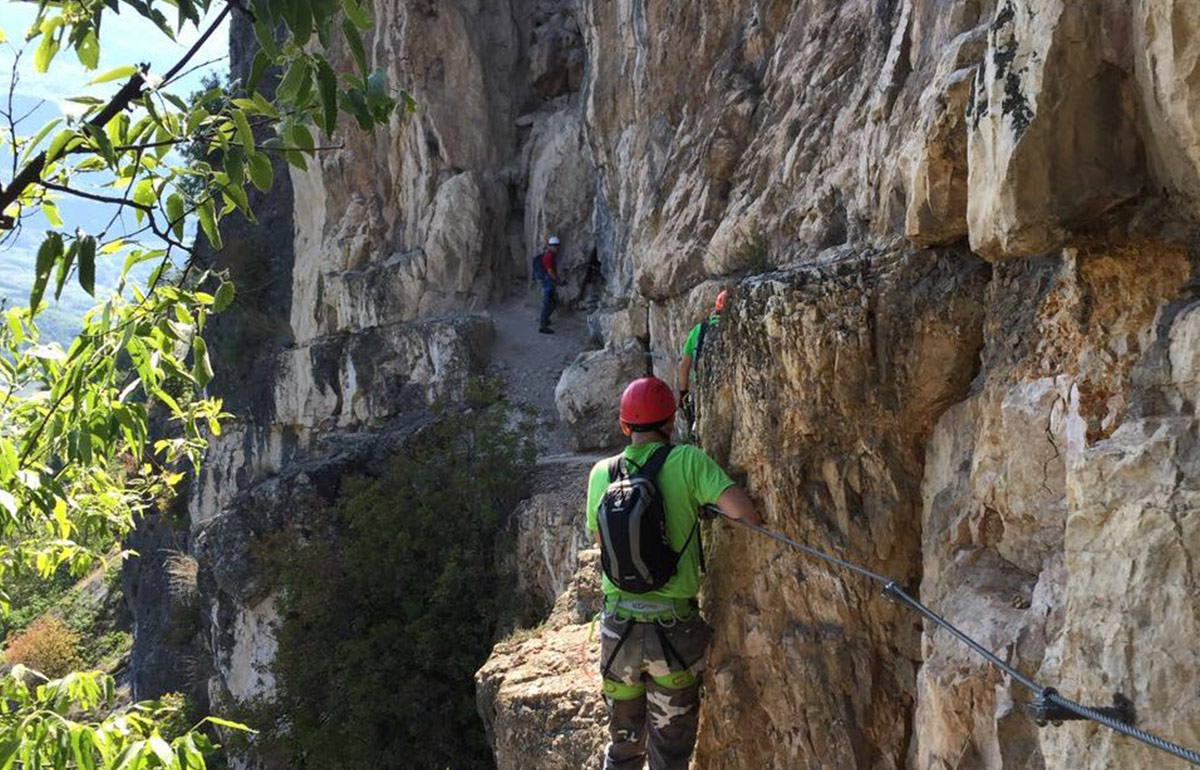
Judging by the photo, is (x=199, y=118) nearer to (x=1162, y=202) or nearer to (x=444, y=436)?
(x=1162, y=202)

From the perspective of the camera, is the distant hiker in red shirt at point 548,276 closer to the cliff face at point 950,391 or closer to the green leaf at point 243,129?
the cliff face at point 950,391

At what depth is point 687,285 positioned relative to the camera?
31.8ft

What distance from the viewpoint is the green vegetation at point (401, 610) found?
1233 centimetres

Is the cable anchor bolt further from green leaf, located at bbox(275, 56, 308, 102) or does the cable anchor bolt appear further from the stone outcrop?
the stone outcrop

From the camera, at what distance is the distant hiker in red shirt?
A: 19703mm

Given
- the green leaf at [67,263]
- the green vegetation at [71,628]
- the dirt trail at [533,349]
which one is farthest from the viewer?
the green vegetation at [71,628]

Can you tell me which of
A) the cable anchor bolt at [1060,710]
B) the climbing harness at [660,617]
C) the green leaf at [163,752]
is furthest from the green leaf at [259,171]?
the climbing harness at [660,617]

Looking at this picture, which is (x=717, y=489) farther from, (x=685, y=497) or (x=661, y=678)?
(x=661, y=678)

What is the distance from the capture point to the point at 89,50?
2.07 meters

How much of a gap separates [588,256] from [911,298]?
1775cm

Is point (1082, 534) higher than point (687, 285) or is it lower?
lower

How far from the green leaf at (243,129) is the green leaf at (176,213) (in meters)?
0.30

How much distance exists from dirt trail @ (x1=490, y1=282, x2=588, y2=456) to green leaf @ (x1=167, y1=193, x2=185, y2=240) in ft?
48.9

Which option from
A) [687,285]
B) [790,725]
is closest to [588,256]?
[687,285]
